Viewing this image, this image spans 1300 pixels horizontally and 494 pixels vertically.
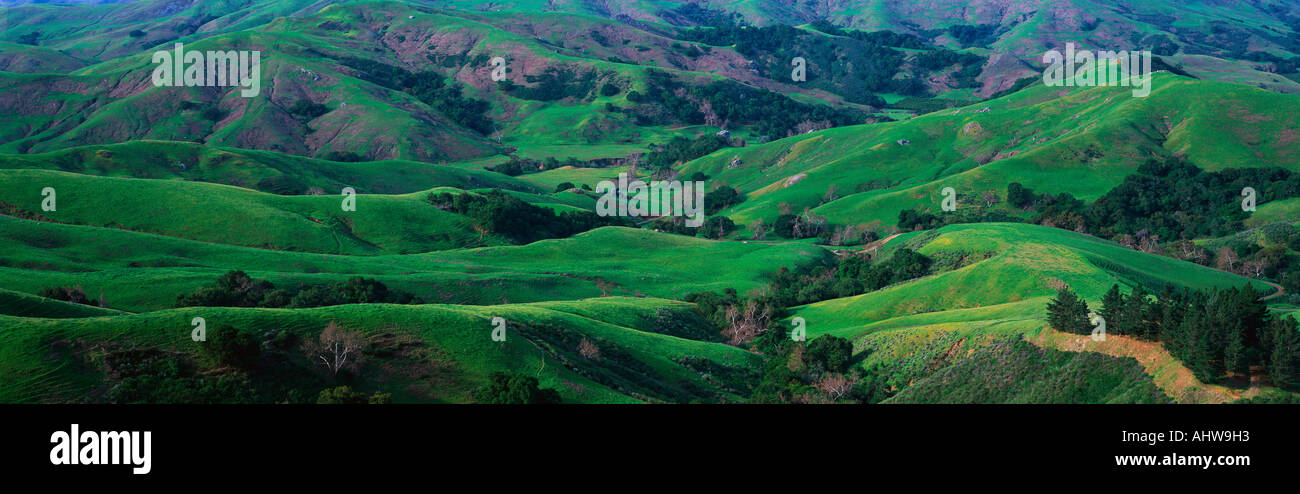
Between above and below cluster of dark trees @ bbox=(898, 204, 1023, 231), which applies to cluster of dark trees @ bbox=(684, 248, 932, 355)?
below

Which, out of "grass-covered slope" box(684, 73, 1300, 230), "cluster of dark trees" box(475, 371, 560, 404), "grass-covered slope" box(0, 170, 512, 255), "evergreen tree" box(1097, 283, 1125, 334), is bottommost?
"cluster of dark trees" box(475, 371, 560, 404)

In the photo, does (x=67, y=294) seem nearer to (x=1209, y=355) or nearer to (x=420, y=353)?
(x=420, y=353)

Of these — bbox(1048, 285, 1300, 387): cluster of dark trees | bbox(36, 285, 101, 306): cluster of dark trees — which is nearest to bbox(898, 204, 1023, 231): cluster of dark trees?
bbox(1048, 285, 1300, 387): cluster of dark trees

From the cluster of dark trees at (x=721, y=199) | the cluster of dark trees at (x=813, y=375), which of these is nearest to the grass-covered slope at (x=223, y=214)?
the cluster of dark trees at (x=813, y=375)

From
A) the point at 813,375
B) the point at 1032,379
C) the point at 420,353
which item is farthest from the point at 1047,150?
the point at 420,353

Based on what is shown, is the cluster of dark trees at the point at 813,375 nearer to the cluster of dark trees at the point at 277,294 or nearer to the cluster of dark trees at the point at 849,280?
the cluster of dark trees at the point at 849,280

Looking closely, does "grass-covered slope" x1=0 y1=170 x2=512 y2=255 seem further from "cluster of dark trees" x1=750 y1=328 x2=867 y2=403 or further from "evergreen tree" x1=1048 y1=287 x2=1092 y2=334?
"evergreen tree" x1=1048 y1=287 x2=1092 y2=334
